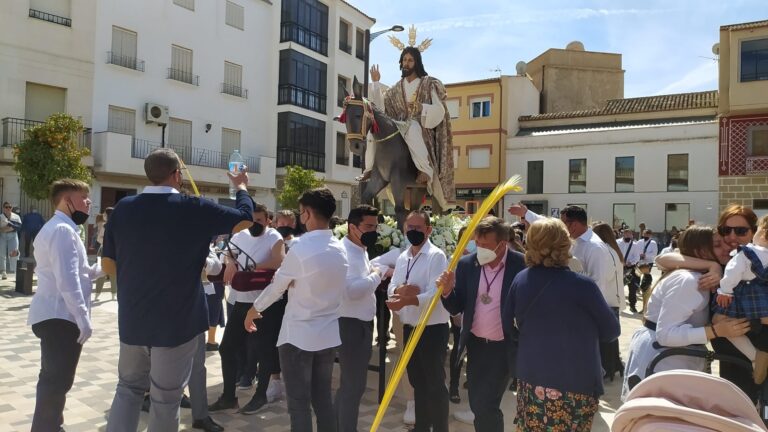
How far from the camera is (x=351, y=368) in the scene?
13.8 feet

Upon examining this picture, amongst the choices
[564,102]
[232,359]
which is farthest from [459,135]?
[232,359]

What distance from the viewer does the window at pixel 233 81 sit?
90.9 ft

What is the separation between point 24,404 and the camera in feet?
17.1

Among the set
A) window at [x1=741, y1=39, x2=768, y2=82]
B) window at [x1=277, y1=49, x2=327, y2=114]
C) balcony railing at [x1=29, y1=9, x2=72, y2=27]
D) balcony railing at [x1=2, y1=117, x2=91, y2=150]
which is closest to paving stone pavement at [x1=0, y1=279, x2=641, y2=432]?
balcony railing at [x1=2, y1=117, x2=91, y2=150]

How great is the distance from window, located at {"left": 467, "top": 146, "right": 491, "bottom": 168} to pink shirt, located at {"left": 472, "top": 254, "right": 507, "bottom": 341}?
3062 centimetres

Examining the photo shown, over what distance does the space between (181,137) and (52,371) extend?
23.1 metres

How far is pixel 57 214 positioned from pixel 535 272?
3.39m

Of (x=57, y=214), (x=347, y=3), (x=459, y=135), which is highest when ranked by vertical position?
(x=347, y=3)

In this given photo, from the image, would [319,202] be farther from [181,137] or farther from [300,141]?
[300,141]

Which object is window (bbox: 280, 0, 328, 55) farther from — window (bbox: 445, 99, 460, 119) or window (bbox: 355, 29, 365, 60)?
window (bbox: 445, 99, 460, 119)

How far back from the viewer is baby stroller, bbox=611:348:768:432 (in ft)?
5.27

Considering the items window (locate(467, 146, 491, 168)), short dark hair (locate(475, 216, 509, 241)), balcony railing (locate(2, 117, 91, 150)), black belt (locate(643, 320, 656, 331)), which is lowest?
black belt (locate(643, 320, 656, 331))

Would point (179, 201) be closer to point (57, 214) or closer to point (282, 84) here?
point (57, 214)

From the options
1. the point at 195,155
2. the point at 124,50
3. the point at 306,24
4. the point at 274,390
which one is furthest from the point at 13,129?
the point at 274,390
